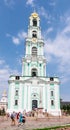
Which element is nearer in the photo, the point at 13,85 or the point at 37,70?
the point at 13,85

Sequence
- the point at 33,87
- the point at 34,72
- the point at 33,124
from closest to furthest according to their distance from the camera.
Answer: the point at 33,124 → the point at 33,87 → the point at 34,72

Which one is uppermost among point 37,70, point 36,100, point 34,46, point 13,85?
point 34,46

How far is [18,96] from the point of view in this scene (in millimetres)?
57406

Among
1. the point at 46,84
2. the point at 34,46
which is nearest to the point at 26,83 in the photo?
the point at 46,84

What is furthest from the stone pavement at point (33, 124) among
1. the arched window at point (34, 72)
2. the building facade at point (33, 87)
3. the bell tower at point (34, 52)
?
the arched window at point (34, 72)

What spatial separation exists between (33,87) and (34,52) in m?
11.0

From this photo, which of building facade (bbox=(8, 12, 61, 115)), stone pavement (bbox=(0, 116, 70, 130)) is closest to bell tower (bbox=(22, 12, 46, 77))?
building facade (bbox=(8, 12, 61, 115))

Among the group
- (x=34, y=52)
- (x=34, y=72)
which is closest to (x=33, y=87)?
(x=34, y=72)

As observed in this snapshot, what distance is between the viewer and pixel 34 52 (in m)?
64.5

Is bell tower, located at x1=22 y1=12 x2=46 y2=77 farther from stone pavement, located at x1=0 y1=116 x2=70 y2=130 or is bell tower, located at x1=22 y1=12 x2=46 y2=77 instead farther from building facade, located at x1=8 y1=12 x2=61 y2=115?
stone pavement, located at x1=0 y1=116 x2=70 y2=130

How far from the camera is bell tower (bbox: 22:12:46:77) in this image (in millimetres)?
61938

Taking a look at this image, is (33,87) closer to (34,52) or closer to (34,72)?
(34,72)

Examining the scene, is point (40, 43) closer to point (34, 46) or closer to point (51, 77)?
point (34, 46)

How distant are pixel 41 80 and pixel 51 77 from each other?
9.33 feet
